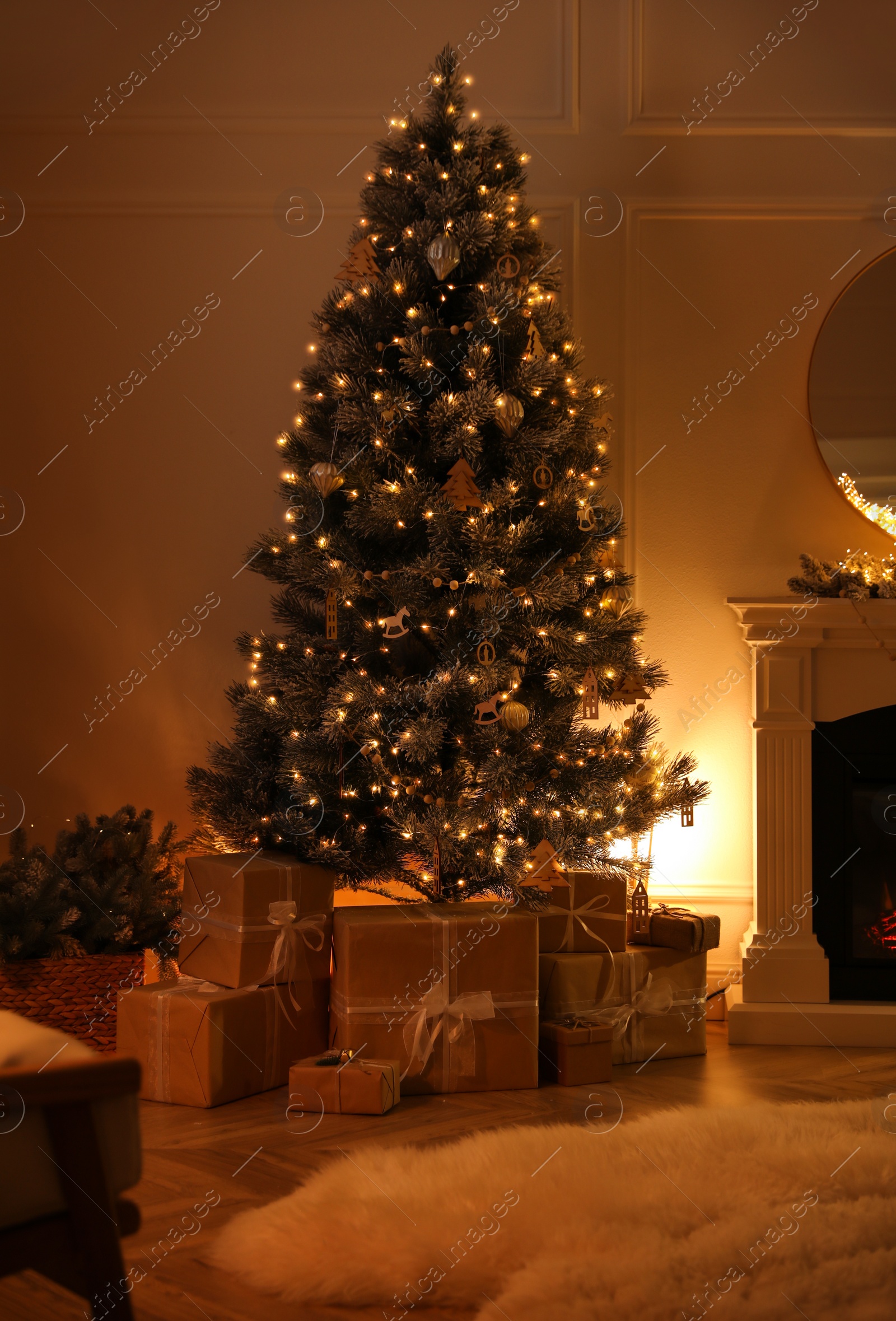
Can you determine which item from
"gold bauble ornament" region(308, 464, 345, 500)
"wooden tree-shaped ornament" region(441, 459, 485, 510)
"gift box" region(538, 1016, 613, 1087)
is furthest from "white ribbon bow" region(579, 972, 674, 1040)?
"gold bauble ornament" region(308, 464, 345, 500)

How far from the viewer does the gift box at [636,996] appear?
299 cm

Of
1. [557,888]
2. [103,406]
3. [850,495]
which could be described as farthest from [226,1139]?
[850,495]

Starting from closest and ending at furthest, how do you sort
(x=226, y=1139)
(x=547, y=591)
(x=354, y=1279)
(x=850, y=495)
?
(x=354, y=1279) < (x=226, y=1139) < (x=547, y=591) < (x=850, y=495)

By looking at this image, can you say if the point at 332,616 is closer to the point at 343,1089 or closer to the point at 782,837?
the point at 343,1089

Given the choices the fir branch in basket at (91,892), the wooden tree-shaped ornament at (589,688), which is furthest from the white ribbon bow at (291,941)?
the wooden tree-shaped ornament at (589,688)

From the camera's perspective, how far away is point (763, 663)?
3.54 meters

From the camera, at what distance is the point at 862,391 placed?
377 centimetres

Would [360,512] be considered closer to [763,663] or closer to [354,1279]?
[763,663]

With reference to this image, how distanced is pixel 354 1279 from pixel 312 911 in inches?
51.2

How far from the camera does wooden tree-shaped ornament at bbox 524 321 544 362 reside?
299cm

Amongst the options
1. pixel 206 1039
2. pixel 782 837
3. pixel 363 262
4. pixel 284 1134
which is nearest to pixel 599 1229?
pixel 284 1134

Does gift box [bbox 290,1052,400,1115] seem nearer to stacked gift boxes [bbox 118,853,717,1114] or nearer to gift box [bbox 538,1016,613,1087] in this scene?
stacked gift boxes [bbox 118,853,717,1114]

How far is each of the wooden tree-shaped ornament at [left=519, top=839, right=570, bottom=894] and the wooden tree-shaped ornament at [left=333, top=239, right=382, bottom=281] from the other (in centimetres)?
172

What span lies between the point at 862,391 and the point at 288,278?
2.15 m
